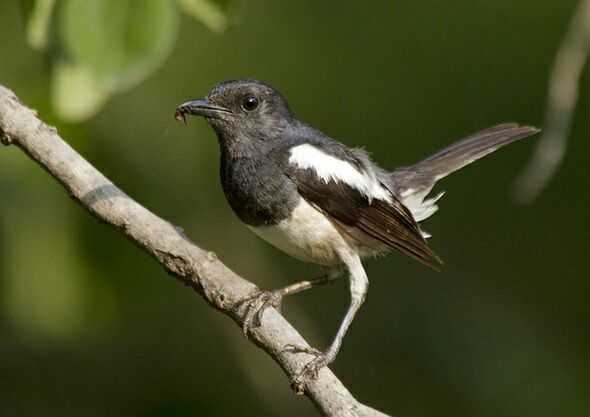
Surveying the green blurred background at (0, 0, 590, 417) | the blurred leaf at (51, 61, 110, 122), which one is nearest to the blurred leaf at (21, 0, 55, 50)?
the blurred leaf at (51, 61, 110, 122)

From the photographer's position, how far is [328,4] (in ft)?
20.7

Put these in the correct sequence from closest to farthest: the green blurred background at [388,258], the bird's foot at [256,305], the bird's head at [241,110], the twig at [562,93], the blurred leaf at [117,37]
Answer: the blurred leaf at [117,37] → the bird's foot at [256,305] → the twig at [562,93] → the bird's head at [241,110] → the green blurred background at [388,258]

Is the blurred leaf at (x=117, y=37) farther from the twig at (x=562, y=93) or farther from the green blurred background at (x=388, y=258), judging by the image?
the green blurred background at (x=388, y=258)

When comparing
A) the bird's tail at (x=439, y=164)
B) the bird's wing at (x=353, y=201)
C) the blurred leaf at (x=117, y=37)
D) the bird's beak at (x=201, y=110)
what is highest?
the bird's tail at (x=439, y=164)

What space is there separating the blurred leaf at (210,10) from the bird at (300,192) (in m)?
0.87

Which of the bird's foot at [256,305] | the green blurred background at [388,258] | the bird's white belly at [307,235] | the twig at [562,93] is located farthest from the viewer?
the green blurred background at [388,258]

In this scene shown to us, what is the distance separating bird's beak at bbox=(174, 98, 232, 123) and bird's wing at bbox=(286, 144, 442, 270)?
0.35 meters

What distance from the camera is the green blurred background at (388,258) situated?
18.4ft

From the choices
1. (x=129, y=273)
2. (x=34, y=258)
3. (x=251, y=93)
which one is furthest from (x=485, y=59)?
(x=34, y=258)

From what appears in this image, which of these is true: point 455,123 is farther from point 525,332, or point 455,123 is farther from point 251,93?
point 251,93

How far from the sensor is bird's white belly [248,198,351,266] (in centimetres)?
408

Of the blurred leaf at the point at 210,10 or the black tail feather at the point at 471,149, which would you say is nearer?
the blurred leaf at the point at 210,10

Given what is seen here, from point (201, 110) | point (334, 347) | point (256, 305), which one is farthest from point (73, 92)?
point (334, 347)

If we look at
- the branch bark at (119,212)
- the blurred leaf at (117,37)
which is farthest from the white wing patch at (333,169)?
the blurred leaf at (117,37)
